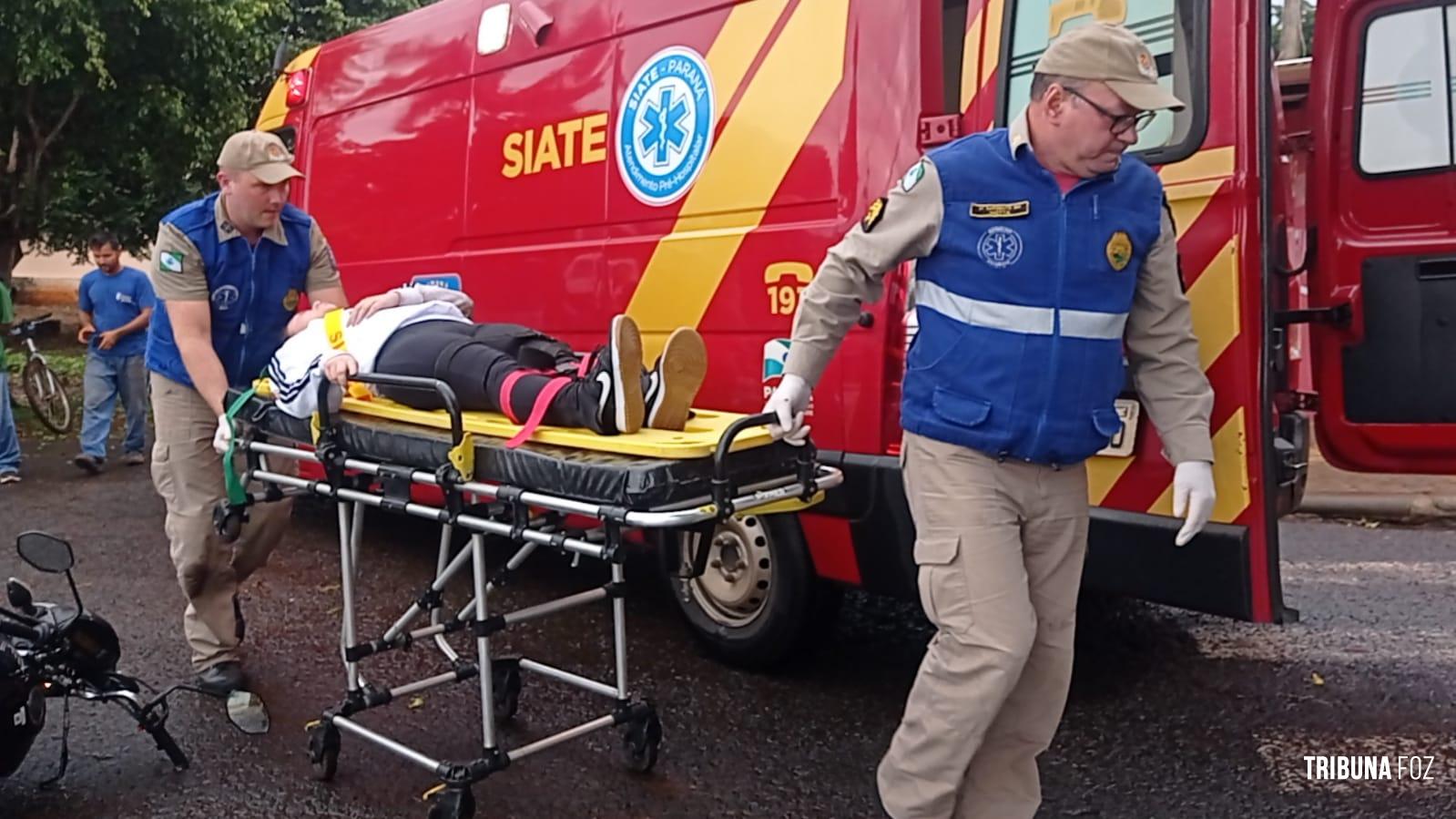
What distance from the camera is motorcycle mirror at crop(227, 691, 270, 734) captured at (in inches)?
148

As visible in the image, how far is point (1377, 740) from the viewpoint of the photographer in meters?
3.61

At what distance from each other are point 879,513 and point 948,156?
125 centimetres

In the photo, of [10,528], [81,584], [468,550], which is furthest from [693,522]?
[10,528]

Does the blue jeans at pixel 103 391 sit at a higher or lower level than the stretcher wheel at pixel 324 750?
higher

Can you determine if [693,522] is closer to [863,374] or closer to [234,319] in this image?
[863,374]

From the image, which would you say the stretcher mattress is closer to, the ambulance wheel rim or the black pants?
the black pants

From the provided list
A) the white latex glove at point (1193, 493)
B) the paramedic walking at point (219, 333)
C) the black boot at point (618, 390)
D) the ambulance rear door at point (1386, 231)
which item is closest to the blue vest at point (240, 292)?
the paramedic walking at point (219, 333)

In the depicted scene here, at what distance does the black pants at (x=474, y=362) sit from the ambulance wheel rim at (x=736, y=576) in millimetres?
959

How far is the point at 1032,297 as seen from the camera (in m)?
2.52

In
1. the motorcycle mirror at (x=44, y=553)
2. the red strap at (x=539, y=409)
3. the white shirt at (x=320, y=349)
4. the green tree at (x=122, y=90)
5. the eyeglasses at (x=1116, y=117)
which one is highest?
the green tree at (x=122, y=90)

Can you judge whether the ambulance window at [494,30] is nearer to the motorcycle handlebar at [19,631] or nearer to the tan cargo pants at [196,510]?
the tan cargo pants at [196,510]

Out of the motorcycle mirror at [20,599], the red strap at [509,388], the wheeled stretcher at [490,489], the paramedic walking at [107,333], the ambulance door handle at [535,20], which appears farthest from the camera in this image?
the paramedic walking at [107,333]

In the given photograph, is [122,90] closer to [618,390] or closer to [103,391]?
[103,391]

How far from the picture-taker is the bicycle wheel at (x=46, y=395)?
10352mm
